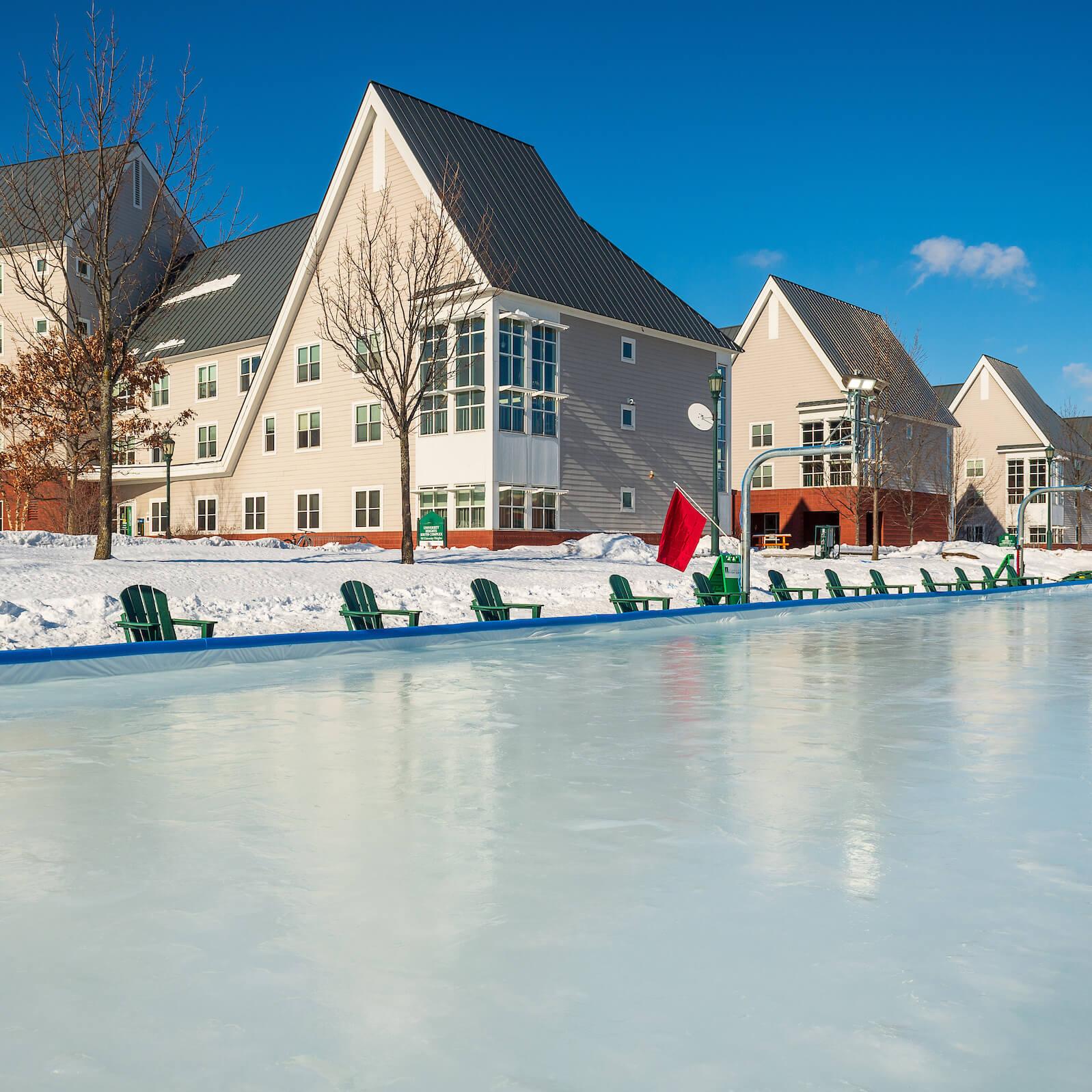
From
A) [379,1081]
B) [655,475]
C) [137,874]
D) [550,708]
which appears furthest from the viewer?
[655,475]

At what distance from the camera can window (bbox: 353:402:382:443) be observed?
39.8m

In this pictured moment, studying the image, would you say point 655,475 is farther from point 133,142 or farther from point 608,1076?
point 608,1076

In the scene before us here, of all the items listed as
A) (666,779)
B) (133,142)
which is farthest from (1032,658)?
(133,142)

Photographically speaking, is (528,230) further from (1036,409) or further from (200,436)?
(1036,409)

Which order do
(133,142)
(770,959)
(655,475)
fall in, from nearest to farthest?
(770,959)
(133,142)
(655,475)

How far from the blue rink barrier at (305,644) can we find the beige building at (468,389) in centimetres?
1582

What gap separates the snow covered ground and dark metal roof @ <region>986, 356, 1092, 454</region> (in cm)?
3883

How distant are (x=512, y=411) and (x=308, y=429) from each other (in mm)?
9561

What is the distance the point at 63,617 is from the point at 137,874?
1364 cm

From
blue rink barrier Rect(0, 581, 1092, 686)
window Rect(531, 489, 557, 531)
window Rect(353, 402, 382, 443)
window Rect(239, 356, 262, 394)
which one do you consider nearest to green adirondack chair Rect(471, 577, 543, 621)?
blue rink barrier Rect(0, 581, 1092, 686)

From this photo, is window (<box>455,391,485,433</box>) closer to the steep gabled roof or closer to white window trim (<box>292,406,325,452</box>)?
white window trim (<box>292,406,325,452</box>)

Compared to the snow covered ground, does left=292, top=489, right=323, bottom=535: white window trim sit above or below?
above

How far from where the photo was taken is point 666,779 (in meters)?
7.31

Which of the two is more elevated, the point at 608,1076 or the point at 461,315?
the point at 461,315
